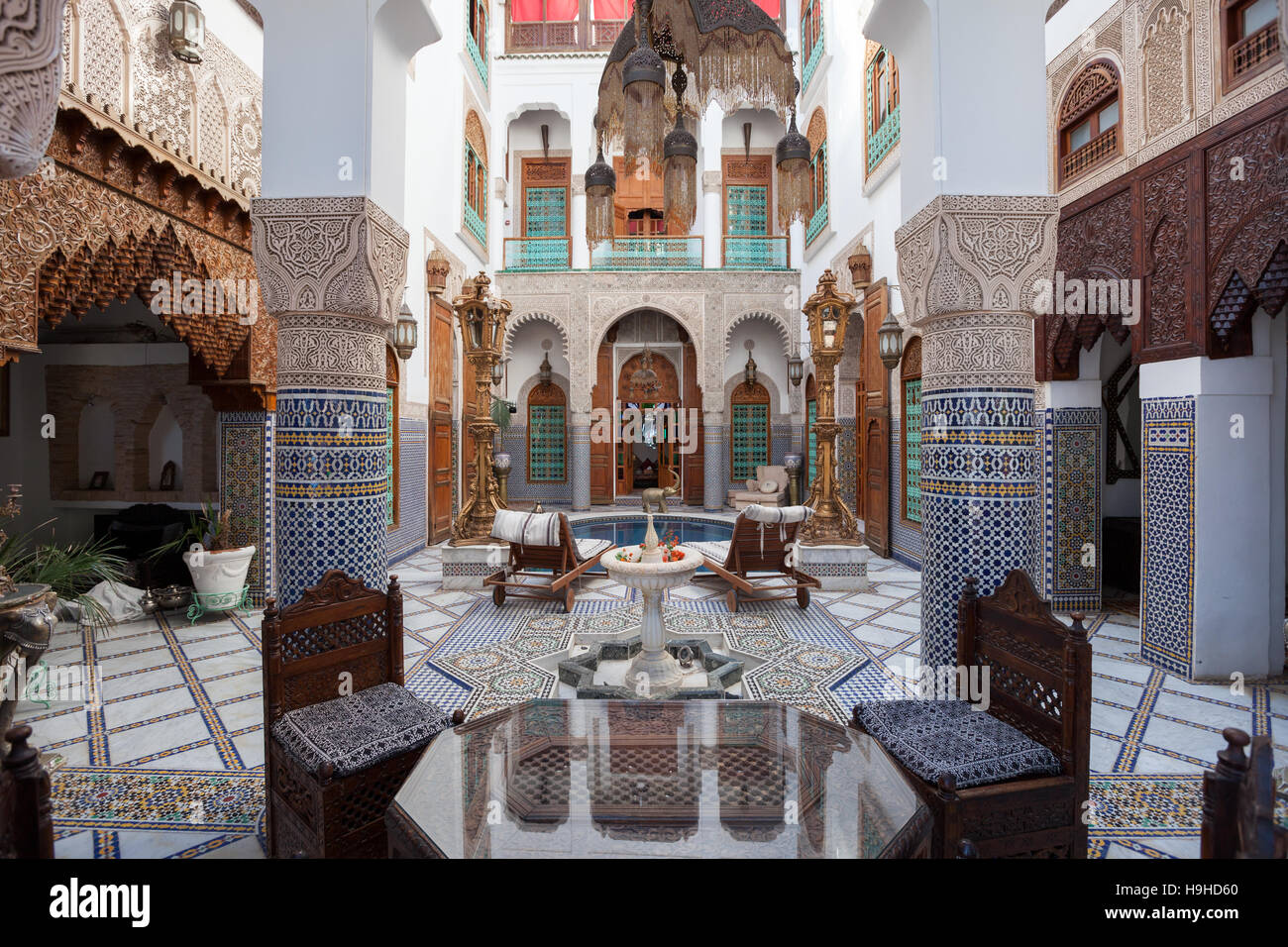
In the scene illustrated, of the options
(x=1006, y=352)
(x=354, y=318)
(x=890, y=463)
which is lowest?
(x=890, y=463)

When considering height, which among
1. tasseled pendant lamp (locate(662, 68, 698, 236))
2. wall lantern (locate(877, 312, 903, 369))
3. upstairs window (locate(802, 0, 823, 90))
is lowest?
wall lantern (locate(877, 312, 903, 369))

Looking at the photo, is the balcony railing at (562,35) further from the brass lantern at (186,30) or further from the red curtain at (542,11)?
the brass lantern at (186,30)

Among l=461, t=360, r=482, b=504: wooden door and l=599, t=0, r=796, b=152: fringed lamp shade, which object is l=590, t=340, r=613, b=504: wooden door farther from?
l=599, t=0, r=796, b=152: fringed lamp shade

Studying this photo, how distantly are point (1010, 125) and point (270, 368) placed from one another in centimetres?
455

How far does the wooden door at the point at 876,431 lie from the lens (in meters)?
6.10

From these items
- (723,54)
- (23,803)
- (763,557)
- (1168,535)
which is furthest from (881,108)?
(23,803)

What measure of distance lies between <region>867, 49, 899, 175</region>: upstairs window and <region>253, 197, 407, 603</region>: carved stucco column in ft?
16.5

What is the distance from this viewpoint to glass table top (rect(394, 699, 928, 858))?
1.13 metres

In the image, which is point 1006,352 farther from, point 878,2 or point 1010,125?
point 878,2

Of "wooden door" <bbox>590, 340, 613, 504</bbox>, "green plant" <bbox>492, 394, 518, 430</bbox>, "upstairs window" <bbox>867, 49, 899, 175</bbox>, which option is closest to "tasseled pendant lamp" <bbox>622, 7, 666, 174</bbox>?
"upstairs window" <bbox>867, 49, 899, 175</bbox>

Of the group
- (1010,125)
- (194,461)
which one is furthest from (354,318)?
(194,461)

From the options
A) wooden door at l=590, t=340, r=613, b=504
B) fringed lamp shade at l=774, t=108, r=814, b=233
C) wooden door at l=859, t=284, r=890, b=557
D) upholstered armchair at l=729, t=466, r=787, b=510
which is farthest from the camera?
wooden door at l=590, t=340, r=613, b=504

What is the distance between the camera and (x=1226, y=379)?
297cm
